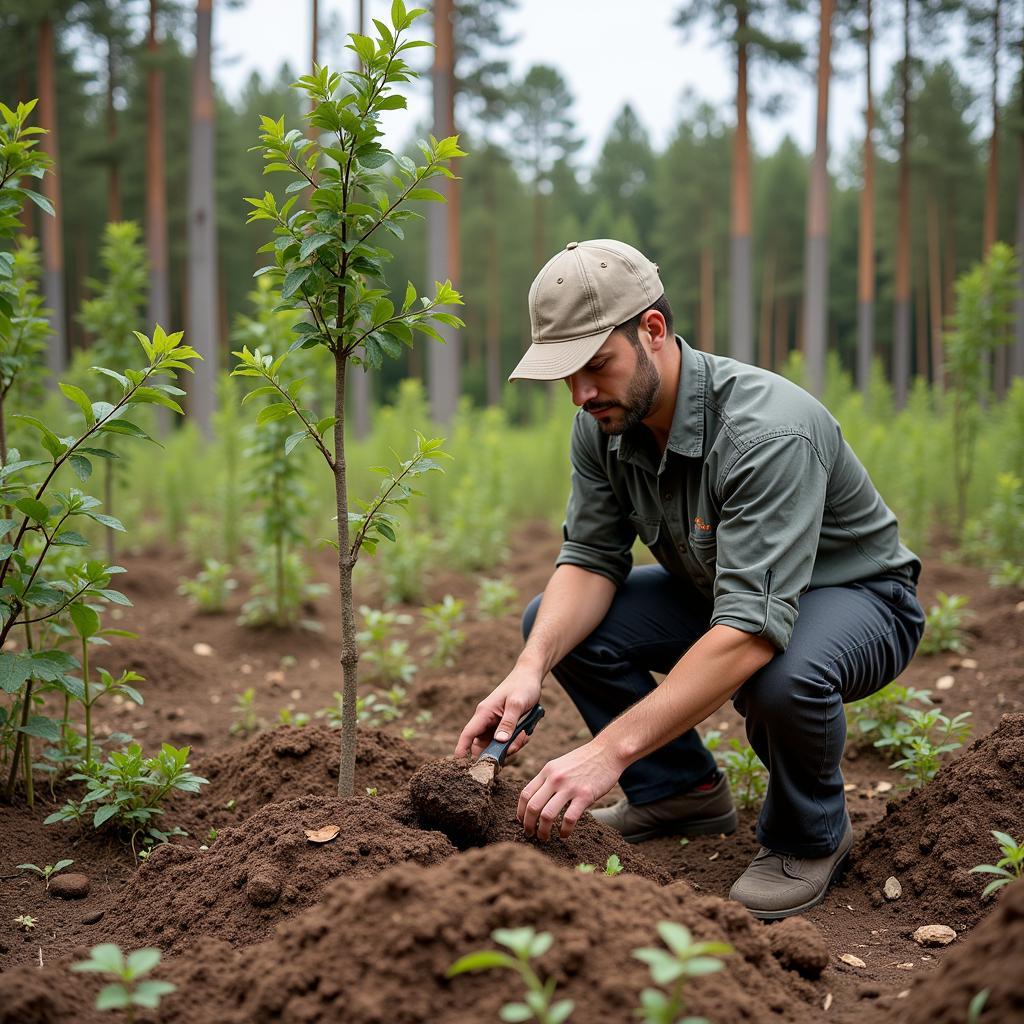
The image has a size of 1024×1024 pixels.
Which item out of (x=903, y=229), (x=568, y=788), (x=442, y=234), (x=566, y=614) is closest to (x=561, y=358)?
(x=566, y=614)

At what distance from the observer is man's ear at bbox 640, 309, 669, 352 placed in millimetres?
2586

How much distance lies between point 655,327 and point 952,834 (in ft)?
5.40

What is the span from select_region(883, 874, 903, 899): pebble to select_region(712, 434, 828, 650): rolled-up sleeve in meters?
0.82

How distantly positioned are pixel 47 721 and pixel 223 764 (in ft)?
2.37

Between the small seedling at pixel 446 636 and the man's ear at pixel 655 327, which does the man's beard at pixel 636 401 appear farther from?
the small seedling at pixel 446 636

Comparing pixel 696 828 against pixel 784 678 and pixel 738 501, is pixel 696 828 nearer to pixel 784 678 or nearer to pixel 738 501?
pixel 784 678

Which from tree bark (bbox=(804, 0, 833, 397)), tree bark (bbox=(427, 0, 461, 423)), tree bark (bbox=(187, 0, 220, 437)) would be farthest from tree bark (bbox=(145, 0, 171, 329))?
tree bark (bbox=(804, 0, 833, 397))

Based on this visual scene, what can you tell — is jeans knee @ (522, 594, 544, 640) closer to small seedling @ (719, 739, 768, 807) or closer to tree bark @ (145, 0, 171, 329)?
small seedling @ (719, 739, 768, 807)

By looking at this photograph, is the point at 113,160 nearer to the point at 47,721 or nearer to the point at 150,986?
the point at 47,721

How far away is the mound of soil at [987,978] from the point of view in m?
1.35

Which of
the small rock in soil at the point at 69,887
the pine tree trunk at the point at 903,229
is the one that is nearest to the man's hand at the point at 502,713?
the small rock in soil at the point at 69,887

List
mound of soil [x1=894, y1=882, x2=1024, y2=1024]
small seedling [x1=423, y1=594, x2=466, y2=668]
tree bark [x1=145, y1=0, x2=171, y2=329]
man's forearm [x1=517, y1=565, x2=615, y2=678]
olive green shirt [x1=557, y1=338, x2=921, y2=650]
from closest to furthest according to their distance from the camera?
mound of soil [x1=894, y1=882, x2=1024, y2=1024] < olive green shirt [x1=557, y1=338, x2=921, y2=650] < man's forearm [x1=517, y1=565, x2=615, y2=678] < small seedling [x1=423, y1=594, x2=466, y2=668] < tree bark [x1=145, y1=0, x2=171, y2=329]

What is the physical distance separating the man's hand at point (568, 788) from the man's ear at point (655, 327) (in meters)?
1.15

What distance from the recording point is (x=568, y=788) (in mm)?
2146
